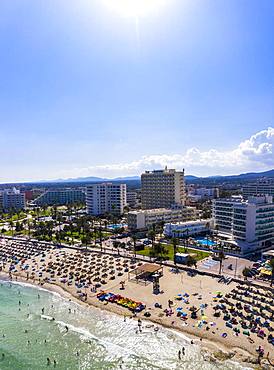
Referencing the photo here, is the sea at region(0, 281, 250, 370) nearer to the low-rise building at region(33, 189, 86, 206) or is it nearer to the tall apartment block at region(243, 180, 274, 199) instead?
the low-rise building at region(33, 189, 86, 206)

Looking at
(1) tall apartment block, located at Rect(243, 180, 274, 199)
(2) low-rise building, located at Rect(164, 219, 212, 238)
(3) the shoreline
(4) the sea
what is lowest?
→ (4) the sea

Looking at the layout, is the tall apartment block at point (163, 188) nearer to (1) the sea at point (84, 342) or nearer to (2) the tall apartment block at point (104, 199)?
(2) the tall apartment block at point (104, 199)

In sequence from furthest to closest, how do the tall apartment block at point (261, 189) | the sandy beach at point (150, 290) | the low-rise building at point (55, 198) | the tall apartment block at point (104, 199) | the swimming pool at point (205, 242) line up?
the low-rise building at point (55, 198), the tall apartment block at point (261, 189), the tall apartment block at point (104, 199), the swimming pool at point (205, 242), the sandy beach at point (150, 290)

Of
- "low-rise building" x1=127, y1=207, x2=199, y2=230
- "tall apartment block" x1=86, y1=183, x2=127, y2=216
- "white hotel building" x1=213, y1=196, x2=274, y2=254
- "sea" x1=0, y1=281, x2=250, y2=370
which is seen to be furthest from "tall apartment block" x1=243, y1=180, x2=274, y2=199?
"sea" x1=0, y1=281, x2=250, y2=370

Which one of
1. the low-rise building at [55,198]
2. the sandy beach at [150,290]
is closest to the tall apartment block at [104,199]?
the sandy beach at [150,290]

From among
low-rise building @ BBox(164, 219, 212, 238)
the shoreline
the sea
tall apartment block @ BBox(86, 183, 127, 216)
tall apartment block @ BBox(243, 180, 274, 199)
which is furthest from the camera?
tall apartment block @ BBox(243, 180, 274, 199)

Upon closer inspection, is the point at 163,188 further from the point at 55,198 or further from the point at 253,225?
the point at 55,198

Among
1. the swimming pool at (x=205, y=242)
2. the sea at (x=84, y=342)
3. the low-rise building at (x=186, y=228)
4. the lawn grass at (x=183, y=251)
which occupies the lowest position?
the sea at (x=84, y=342)
